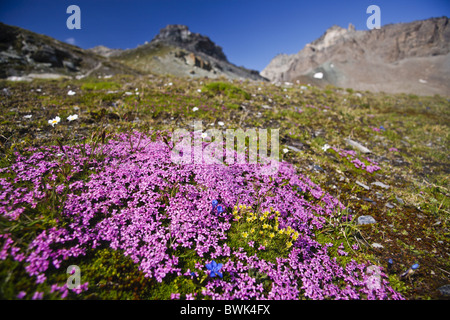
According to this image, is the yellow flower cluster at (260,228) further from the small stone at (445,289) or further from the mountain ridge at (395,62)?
the mountain ridge at (395,62)

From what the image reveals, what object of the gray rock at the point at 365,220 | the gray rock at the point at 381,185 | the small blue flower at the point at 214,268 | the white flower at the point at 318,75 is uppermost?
the white flower at the point at 318,75

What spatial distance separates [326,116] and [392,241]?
9.12m

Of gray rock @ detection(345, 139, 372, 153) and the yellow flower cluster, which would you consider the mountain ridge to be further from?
the yellow flower cluster

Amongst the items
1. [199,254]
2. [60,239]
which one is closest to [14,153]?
[60,239]

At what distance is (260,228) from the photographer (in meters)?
4.02

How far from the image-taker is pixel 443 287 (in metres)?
3.43

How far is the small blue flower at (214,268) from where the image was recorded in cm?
305

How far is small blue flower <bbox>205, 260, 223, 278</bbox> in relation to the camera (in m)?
3.05

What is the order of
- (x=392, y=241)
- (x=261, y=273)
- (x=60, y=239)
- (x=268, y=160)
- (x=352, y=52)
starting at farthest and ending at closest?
(x=352, y=52)
(x=268, y=160)
(x=392, y=241)
(x=261, y=273)
(x=60, y=239)

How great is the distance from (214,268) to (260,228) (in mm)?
1329

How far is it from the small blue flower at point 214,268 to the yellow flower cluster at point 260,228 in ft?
2.35

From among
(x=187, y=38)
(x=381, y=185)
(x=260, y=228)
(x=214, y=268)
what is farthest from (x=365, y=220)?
(x=187, y=38)

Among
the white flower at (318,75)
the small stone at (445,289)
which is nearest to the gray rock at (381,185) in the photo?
the small stone at (445,289)
